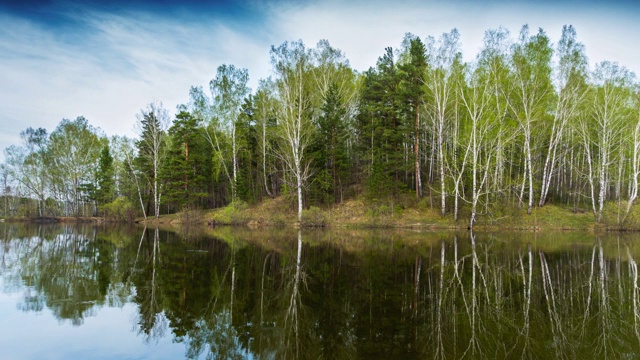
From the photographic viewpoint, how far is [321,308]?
774cm

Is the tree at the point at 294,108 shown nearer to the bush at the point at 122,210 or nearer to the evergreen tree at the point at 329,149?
the evergreen tree at the point at 329,149

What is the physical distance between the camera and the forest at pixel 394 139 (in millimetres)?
30781

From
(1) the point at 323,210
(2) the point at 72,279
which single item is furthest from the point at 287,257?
(1) the point at 323,210

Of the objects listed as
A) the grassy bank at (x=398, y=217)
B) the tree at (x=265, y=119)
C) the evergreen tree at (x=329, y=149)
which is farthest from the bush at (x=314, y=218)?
the tree at (x=265, y=119)

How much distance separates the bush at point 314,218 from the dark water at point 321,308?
19.7m

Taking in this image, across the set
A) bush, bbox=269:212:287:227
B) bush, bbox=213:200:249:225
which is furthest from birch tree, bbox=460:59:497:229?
bush, bbox=213:200:249:225

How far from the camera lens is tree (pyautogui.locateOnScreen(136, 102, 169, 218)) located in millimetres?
44188

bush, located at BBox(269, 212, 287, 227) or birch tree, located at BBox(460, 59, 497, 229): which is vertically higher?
birch tree, located at BBox(460, 59, 497, 229)

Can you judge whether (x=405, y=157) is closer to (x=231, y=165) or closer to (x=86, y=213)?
(x=231, y=165)

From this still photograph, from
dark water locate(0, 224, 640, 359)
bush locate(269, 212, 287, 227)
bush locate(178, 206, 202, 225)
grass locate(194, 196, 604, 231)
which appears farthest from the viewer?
bush locate(178, 206, 202, 225)

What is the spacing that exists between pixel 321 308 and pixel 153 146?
4403 centimetres

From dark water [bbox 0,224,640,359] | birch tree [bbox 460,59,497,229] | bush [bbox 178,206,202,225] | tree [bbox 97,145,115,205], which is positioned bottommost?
bush [bbox 178,206,202,225]

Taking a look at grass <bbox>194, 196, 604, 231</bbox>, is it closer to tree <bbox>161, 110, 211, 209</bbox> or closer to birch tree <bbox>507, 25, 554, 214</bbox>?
birch tree <bbox>507, 25, 554, 214</bbox>

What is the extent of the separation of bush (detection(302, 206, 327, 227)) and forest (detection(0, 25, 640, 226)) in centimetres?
64
